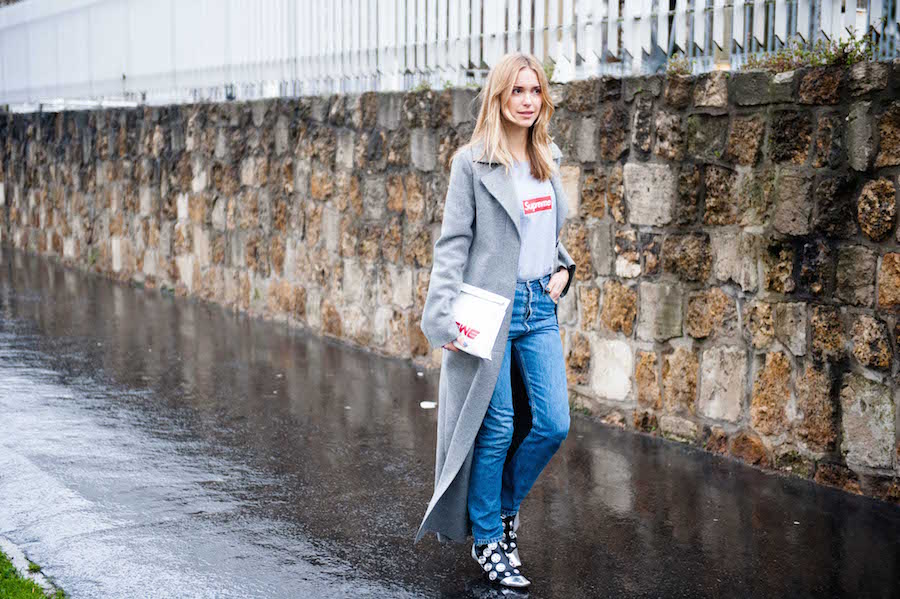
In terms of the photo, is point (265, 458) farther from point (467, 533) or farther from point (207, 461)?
point (467, 533)

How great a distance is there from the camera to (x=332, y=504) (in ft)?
17.3

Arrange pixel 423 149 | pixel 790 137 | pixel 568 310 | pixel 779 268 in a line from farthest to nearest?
pixel 423 149, pixel 568 310, pixel 779 268, pixel 790 137

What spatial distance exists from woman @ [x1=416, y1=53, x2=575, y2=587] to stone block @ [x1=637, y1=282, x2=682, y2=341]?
2160 mm

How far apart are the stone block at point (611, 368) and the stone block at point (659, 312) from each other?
179 mm

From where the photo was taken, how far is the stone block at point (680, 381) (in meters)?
6.28

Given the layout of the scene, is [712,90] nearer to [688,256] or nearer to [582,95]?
[688,256]

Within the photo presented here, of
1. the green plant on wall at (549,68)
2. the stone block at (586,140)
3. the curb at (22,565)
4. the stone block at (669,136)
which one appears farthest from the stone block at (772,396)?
the curb at (22,565)

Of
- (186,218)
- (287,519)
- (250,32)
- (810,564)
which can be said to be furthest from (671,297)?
(186,218)

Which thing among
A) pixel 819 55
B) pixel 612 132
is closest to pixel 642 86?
pixel 612 132

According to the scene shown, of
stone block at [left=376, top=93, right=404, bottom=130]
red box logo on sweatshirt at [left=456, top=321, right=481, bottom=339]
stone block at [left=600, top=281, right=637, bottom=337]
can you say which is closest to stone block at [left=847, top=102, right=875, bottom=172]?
stone block at [left=600, top=281, right=637, bottom=337]

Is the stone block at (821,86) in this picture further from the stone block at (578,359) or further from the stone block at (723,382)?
the stone block at (578,359)

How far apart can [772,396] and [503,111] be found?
2422mm

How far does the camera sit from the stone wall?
536 cm

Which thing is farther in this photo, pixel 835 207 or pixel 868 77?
pixel 835 207
